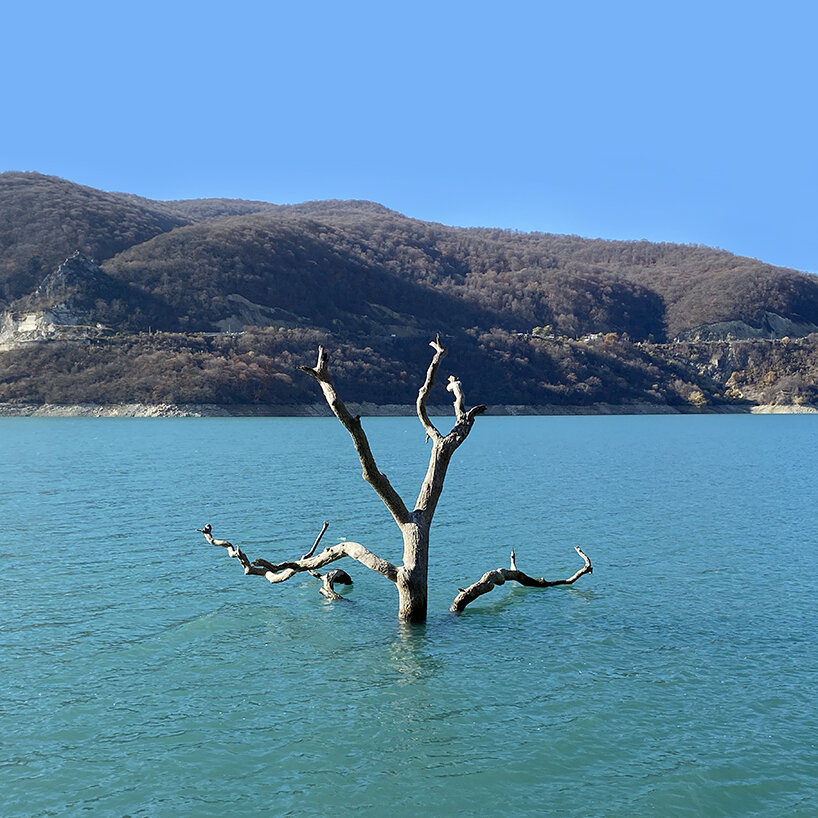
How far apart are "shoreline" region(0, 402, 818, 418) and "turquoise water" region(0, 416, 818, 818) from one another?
10058cm

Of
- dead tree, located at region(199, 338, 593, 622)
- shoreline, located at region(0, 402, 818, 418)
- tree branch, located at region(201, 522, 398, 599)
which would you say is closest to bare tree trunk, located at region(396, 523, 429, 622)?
dead tree, located at region(199, 338, 593, 622)

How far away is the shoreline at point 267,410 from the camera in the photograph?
129 metres

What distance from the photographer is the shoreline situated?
424 feet

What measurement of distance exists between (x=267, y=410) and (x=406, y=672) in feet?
423

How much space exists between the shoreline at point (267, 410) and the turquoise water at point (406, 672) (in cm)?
10058

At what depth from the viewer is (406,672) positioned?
14.6 m

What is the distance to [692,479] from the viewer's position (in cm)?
4978

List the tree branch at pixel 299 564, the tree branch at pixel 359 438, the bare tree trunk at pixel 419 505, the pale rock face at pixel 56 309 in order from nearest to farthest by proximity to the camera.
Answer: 1. the tree branch at pixel 359 438
2. the bare tree trunk at pixel 419 505
3. the tree branch at pixel 299 564
4. the pale rock face at pixel 56 309

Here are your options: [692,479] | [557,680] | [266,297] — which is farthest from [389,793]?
[266,297]

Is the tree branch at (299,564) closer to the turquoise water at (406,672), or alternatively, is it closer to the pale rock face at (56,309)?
the turquoise water at (406,672)

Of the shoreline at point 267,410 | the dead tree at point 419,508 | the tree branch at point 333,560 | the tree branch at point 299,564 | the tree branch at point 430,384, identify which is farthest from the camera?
the shoreline at point 267,410

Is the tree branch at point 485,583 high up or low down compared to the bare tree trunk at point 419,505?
down

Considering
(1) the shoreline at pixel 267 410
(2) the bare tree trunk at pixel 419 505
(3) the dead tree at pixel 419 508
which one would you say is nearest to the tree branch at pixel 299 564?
(3) the dead tree at pixel 419 508

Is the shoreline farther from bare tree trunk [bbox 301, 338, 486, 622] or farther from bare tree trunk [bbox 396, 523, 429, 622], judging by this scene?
bare tree trunk [bbox 301, 338, 486, 622]
